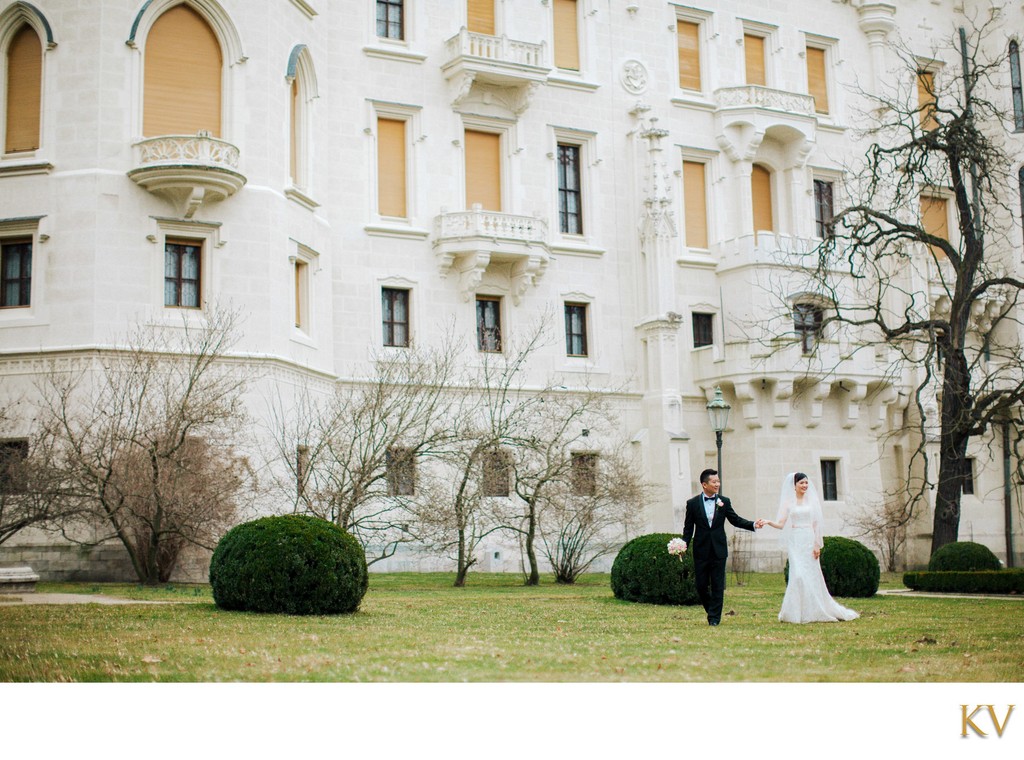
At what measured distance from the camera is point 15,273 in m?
28.7

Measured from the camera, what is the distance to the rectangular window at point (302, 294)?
102ft

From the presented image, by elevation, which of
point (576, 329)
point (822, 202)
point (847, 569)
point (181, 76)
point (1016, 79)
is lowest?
point (847, 569)

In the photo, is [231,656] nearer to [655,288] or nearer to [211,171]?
[211,171]

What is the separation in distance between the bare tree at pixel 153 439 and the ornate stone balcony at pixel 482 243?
26.3 ft

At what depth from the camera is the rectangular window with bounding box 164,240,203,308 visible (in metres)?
28.5

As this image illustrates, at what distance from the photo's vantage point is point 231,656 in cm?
1091

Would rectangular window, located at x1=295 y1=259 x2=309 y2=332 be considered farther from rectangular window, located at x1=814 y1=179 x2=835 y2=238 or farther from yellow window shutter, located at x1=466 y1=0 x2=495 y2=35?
rectangular window, located at x1=814 y1=179 x2=835 y2=238

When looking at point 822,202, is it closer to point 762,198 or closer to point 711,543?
point 762,198

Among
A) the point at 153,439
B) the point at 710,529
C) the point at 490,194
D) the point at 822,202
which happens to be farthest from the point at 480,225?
the point at 710,529

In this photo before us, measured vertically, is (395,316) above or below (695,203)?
below

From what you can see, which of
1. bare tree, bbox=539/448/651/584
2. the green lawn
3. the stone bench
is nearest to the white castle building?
bare tree, bbox=539/448/651/584

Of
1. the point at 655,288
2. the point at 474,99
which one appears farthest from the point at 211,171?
A: the point at 655,288

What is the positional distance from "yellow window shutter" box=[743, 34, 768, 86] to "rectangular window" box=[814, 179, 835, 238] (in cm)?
411

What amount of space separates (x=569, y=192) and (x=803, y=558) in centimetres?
2349
